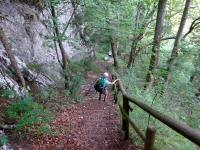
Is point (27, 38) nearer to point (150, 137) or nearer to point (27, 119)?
point (27, 119)

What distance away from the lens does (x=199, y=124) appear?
1087 centimetres

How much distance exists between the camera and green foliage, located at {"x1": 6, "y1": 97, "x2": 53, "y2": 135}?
21.1 feet

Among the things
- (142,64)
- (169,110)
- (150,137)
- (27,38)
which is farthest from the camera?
(142,64)

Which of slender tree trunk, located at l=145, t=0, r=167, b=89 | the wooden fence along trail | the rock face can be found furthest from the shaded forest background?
the rock face

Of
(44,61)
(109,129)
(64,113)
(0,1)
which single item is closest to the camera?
(109,129)

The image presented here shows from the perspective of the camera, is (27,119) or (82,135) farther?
(82,135)

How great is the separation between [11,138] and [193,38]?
16485 mm

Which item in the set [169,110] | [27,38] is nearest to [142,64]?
[27,38]

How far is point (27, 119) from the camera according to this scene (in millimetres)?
6430

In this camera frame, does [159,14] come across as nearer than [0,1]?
No

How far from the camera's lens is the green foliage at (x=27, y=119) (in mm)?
6432

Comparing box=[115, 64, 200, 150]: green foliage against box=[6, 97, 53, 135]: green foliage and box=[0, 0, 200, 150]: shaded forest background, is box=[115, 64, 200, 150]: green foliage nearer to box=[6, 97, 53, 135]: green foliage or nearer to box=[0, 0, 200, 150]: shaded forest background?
box=[0, 0, 200, 150]: shaded forest background

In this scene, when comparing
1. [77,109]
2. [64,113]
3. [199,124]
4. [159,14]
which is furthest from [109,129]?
[159,14]

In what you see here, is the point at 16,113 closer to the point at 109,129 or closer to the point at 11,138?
the point at 11,138
